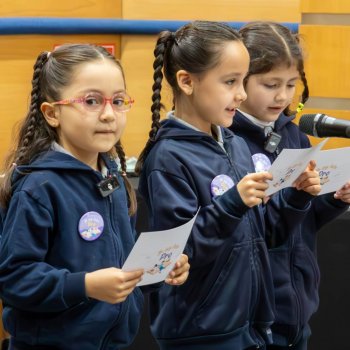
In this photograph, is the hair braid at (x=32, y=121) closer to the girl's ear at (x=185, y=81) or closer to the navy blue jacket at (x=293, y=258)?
the girl's ear at (x=185, y=81)

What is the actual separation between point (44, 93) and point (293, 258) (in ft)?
2.76

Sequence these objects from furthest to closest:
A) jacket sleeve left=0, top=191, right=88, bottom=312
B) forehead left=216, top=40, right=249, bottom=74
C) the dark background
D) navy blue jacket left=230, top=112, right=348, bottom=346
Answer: the dark background < navy blue jacket left=230, top=112, right=348, bottom=346 < forehead left=216, top=40, right=249, bottom=74 < jacket sleeve left=0, top=191, right=88, bottom=312

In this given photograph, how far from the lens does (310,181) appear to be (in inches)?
80.7

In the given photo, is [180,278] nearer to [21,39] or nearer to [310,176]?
[310,176]

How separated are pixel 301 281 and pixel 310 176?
0.34 meters

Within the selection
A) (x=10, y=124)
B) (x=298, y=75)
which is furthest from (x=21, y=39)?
(x=298, y=75)

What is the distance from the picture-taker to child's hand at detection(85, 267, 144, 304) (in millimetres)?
1615

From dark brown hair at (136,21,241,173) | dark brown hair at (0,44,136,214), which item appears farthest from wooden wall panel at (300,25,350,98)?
dark brown hair at (0,44,136,214)

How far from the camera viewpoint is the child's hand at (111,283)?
1615mm

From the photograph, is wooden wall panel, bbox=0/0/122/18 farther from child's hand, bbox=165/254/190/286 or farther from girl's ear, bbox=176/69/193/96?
child's hand, bbox=165/254/190/286

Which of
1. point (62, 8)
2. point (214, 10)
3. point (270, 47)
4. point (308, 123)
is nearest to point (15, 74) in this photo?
Answer: point (62, 8)

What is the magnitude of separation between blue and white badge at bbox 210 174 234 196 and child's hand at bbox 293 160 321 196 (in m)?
0.20

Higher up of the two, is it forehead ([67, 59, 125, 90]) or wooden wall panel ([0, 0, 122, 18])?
forehead ([67, 59, 125, 90])

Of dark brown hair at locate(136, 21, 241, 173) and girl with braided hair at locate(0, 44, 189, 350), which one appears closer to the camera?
girl with braided hair at locate(0, 44, 189, 350)
